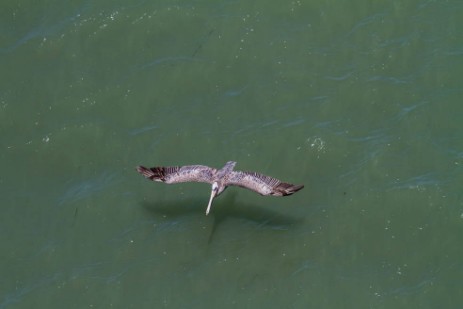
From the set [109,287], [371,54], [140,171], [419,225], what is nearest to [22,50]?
[140,171]

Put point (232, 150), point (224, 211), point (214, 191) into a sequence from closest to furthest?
1. point (214, 191)
2. point (224, 211)
3. point (232, 150)

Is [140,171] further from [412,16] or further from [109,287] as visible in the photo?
[412,16]

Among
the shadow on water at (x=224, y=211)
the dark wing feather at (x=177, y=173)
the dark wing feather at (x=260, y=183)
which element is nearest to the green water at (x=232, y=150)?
the shadow on water at (x=224, y=211)

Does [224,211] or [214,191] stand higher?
[214,191]

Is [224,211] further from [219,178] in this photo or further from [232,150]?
[232,150]

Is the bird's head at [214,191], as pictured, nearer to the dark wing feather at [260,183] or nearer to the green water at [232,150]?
the dark wing feather at [260,183]

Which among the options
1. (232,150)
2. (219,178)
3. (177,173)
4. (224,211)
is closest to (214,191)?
(219,178)

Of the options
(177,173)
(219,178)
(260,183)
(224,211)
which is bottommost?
(224,211)
